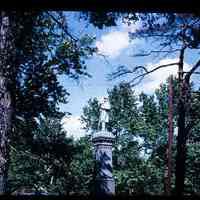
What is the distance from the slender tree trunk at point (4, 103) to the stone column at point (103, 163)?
5.01m

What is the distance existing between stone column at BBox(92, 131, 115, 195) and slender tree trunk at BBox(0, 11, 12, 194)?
5014 mm

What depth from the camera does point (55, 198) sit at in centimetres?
131

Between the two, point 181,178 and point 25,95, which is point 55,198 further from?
point 181,178

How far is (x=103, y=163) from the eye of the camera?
11.7 m

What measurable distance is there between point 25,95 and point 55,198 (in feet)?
41.3

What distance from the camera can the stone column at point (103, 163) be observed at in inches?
443

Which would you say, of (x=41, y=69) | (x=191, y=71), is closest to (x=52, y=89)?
(x=41, y=69)

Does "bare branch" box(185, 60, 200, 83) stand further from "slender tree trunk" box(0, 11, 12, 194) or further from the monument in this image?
"slender tree trunk" box(0, 11, 12, 194)

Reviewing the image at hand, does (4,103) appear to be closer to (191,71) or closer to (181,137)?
(191,71)

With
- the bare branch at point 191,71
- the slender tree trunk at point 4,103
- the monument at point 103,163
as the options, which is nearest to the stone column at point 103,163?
the monument at point 103,163

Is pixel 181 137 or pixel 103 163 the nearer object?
pixel 103 163

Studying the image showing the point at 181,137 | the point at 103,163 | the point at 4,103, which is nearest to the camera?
the point at 4,103

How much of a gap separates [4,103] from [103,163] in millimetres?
5636

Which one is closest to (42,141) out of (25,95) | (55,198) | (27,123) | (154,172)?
(27,123)
